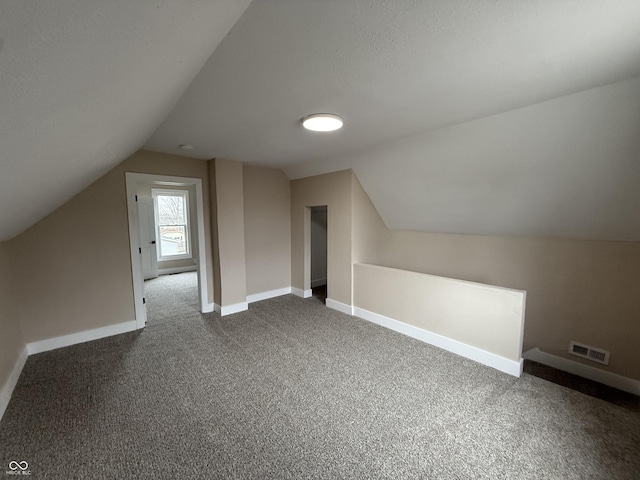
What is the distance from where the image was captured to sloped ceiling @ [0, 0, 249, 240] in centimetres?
56

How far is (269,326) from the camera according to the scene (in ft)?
11.3

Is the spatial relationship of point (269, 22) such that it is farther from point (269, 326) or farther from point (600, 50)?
point (269, 326)

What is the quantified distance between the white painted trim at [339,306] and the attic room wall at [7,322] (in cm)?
337

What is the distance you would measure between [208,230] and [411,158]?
2.94 metres

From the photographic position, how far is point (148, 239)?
6270 millimetres

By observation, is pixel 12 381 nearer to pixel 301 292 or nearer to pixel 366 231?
pixel 301 292

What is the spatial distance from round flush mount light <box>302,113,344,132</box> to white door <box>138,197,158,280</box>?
18.1ft

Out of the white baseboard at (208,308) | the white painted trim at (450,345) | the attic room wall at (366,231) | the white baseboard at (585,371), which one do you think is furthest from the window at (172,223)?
the white baseboard at (585,371)

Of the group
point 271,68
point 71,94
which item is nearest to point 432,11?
point 271,68

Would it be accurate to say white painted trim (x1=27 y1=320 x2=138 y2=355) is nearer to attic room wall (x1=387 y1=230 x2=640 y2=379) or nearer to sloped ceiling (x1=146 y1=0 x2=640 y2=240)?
sloped ceiling (x1=146 y1=0 x2=640 y2=240)

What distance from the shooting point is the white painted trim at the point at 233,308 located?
12.4 feet

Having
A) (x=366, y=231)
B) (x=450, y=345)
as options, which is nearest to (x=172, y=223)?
(x=366, y=231)

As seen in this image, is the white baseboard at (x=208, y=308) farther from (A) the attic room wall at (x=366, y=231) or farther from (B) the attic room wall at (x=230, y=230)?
(A) the attic room wall at (x=366, y=231)

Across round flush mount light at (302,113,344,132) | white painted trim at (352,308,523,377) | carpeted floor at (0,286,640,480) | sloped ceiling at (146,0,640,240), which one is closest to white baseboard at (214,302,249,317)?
carpeted floor at (0,286,640,480)
